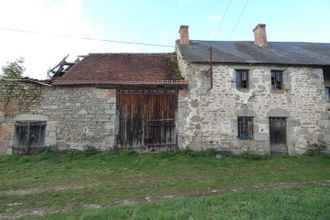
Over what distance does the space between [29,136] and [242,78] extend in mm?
9771

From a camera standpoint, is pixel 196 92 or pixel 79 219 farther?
pixel 196 92

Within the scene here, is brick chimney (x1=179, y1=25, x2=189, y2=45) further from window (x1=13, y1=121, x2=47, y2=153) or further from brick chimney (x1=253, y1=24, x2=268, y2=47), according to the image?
window (x1=13, y1=121, x2=47, y2=153)

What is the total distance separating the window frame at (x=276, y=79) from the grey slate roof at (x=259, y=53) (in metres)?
0.48

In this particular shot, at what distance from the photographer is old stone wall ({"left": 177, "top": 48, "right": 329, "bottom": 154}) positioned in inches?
484

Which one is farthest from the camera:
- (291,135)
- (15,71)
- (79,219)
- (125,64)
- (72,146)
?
(15,71)

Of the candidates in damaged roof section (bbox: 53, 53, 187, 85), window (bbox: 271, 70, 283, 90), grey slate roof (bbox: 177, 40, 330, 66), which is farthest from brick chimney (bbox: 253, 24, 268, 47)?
damaged roof section (bbox: 53, 53, 187, 85)

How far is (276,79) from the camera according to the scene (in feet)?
43.2

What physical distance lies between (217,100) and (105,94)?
16.3 feet

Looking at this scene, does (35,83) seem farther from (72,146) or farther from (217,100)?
(217,100)

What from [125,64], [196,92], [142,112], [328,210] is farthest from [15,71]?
[328,210]

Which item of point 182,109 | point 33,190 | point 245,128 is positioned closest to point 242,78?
point 245,128

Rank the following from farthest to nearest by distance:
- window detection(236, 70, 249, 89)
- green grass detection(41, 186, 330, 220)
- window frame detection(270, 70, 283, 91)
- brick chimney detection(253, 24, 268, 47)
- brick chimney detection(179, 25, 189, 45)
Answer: brick chimney detection(253, 24, 268, 47), brick chimney detection(179, 25, 189, 45), window frame detection(270, 70, 283, 91), window detection(236, 70, 249, 89), green grass detection(41, 186, 330, 220)

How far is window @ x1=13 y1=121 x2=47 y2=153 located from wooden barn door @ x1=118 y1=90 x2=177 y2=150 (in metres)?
3.34

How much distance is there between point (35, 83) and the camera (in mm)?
12312
